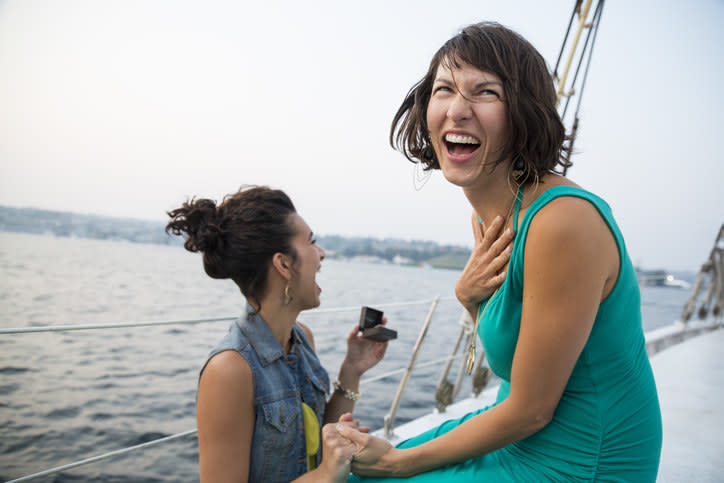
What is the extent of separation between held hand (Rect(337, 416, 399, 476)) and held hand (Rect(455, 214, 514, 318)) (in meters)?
0.43

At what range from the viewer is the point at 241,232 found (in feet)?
4.80

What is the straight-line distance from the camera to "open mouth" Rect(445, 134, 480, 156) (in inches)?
41.7

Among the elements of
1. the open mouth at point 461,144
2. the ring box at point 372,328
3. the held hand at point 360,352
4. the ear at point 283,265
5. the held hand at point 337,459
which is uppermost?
the open mouth at point 461,144

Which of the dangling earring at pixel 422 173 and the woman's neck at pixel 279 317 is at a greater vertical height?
the dangling earring at pixel 422 173

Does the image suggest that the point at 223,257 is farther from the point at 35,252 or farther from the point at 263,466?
the point at 35,252

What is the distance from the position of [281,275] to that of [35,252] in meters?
36.9

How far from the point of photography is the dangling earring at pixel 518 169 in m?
1.05

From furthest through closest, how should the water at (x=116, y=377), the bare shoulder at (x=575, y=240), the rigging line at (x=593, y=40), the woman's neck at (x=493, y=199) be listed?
the water at (x=116, y=377), the rigging line at (x=593, y=40), the woman's neck at (x=493, y=199), the bare shoulder at (x=575, y=240)

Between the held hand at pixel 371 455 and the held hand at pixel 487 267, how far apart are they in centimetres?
43

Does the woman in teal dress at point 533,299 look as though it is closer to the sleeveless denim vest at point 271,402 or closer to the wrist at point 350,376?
the sleeveless denim vest at point 271,402

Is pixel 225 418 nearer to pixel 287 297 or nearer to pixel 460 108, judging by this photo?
pixel 287 297

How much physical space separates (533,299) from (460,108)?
457 mm

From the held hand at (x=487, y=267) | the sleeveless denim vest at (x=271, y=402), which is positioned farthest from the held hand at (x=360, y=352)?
the held hand at (x=487, y=267)

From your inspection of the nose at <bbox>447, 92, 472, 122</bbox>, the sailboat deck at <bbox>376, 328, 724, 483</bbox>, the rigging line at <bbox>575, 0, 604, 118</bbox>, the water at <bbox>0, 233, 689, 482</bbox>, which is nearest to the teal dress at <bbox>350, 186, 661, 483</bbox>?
the nose at <bbox>447, 92, 472, 122</bbox>
